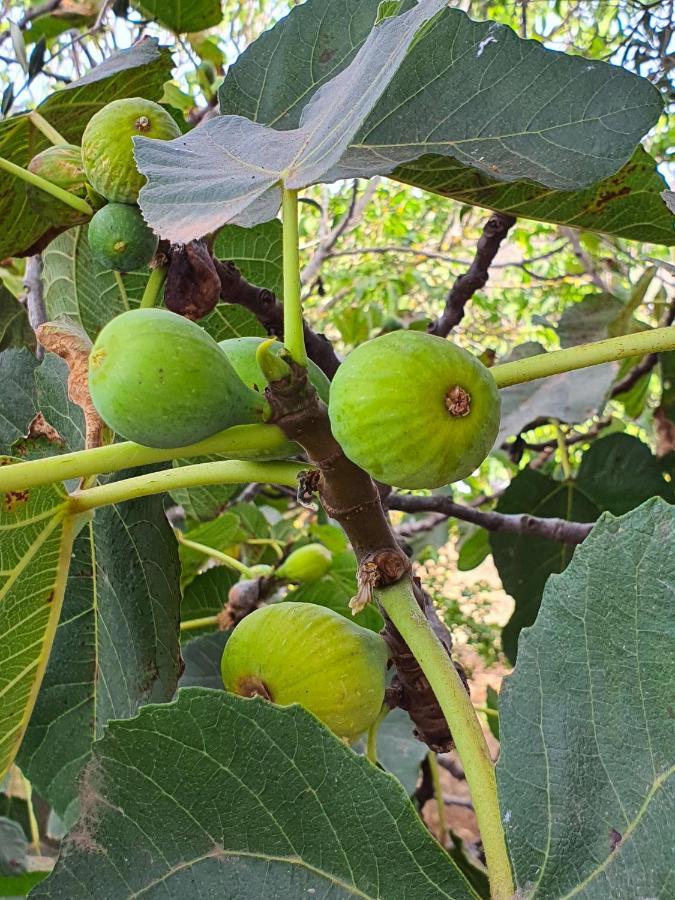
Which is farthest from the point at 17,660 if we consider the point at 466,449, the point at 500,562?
the point at 500,562

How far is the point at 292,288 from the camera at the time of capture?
0.52 m

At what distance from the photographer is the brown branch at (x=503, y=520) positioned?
1189 millimetres

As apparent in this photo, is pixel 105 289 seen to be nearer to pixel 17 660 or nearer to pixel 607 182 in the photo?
pixel 17 660

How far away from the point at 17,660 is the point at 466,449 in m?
→ 0.47

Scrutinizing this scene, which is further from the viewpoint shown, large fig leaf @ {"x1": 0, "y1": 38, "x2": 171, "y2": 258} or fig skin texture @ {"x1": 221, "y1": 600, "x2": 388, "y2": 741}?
large fig leaf @ {"x1": 0, "y1": 38, "x2": 171, "y2": 258}

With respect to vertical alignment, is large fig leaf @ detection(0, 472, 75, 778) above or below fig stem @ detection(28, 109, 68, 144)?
below

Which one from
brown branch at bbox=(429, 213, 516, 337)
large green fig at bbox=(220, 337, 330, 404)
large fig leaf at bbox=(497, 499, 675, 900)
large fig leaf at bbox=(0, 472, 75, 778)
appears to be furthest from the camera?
brown branch at bbox=(429, 213, 516, 337)

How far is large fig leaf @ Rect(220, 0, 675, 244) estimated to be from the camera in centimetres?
82

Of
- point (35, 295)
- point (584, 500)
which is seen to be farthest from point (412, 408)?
point (584, 500)

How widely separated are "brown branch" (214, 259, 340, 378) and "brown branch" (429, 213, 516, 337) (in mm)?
294

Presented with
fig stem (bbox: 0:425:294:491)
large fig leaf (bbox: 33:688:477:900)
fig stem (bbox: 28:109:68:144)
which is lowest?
large fig leaf (bbox: 33:688:477:900)

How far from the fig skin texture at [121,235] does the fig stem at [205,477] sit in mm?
241

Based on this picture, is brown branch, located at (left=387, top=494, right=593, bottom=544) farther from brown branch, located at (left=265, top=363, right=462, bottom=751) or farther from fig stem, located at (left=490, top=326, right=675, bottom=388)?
fig stem, located at (left=490, top=326, right=675, bottom=388)

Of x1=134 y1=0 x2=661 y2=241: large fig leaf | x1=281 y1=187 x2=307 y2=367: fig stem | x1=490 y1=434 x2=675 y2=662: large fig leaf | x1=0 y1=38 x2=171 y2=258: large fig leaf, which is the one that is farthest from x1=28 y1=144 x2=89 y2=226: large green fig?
x1=490 y1=434 x2=675 y2=662: large fig leaf
